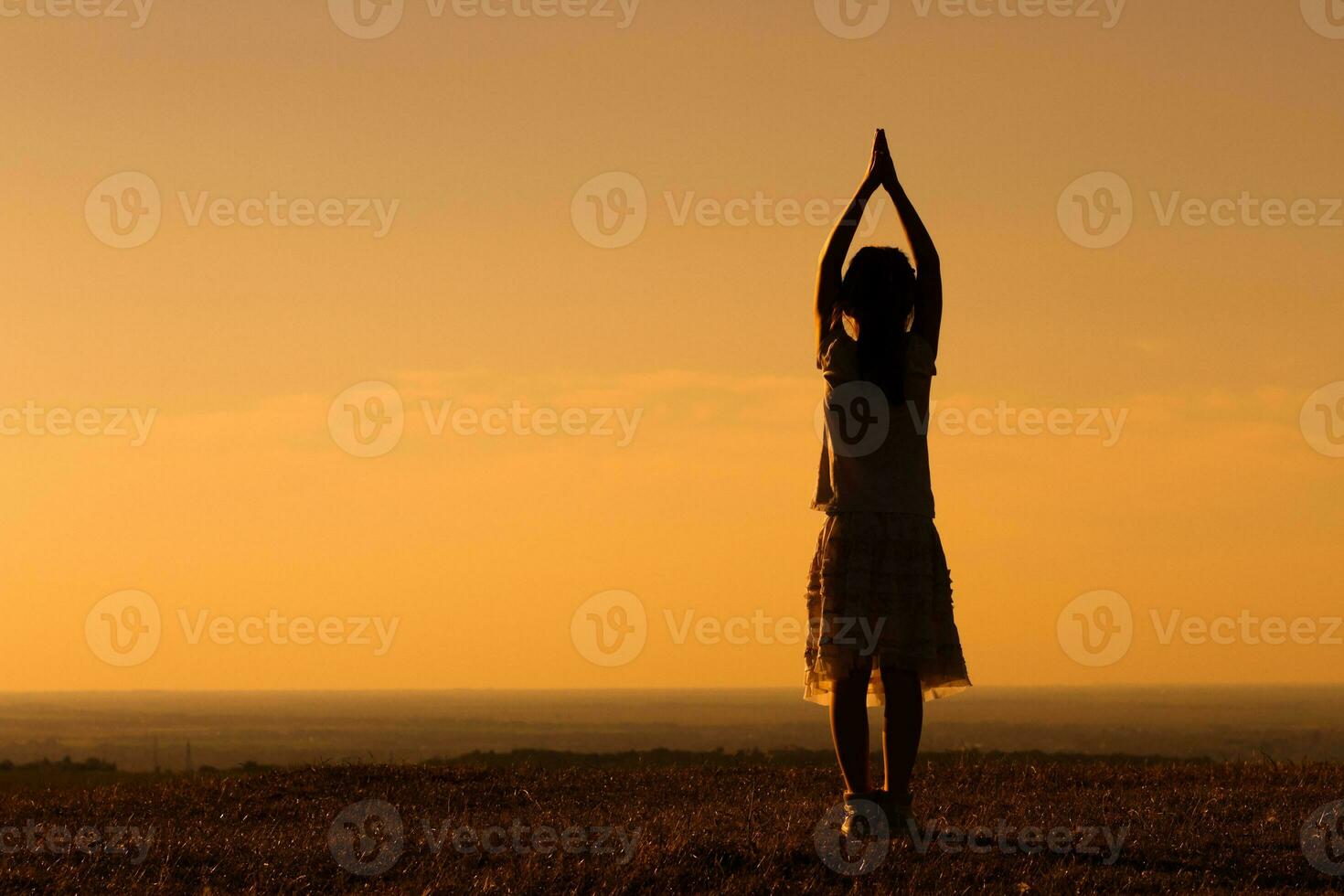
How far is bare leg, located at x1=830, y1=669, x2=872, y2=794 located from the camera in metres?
8.63

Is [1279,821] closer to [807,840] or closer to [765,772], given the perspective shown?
[807,840]

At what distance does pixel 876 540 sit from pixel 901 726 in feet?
3.33

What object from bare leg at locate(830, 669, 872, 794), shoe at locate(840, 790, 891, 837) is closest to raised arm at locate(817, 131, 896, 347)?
bare leg at locate(830, 669, 872, 794)

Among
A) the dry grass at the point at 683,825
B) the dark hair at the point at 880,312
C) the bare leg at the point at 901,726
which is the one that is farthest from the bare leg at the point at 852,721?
the dark hair at the point at 880,312

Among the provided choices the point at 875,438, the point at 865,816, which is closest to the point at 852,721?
the point at 865,816

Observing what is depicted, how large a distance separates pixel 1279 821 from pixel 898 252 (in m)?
4.20

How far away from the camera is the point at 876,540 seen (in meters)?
8.69

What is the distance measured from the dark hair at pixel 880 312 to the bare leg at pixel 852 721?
1550 mm

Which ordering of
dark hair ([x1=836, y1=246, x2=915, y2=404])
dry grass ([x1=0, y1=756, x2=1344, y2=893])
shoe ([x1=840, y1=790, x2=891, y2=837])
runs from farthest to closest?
1. dark hair ([x1=836, y1=246, x2=915, y2=404])
2. shoe ([x1=840, y1=790, x2=891, y2=837])
3. dry grass ([x1=0, y1=756, x2=1344, y2=893])

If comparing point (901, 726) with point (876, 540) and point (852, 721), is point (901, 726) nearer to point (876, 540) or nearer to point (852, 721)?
point (852, 721)

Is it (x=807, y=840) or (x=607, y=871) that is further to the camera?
(x=807, y=840)

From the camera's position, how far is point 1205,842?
29.5 feet

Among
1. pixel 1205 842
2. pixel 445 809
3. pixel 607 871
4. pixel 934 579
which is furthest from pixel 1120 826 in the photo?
pixel 445 809

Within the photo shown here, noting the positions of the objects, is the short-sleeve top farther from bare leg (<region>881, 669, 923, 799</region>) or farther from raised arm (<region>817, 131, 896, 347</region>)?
bare leg (<region>881, 669, 923, 799</region>)
